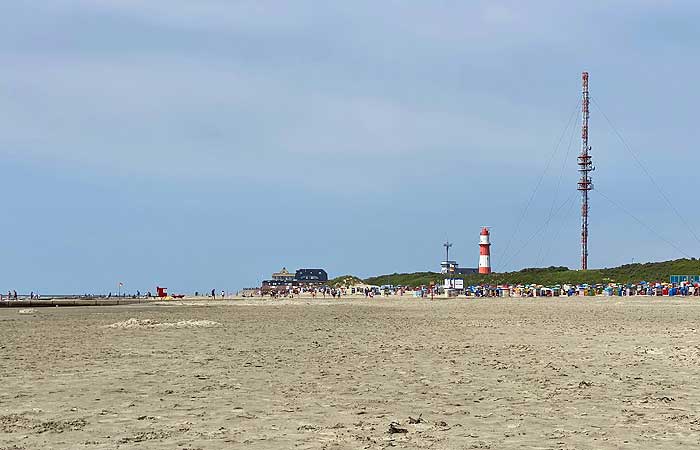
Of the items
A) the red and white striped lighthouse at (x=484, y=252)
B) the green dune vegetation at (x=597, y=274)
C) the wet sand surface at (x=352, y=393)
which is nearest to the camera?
the wet sand surface at (x=352, y=393)

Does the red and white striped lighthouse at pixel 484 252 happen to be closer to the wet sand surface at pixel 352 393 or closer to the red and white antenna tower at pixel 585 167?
the red and white antenna tower at pixel 585 167

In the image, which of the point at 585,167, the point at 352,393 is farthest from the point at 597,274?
the point at 352,393

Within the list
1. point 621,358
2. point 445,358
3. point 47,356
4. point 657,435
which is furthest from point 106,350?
point 657,435

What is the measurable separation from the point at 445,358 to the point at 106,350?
891 centimetres

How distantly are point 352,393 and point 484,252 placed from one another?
12062 cm

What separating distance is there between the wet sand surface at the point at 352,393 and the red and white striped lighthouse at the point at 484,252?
103 m

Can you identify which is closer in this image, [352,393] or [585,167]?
[352,393]

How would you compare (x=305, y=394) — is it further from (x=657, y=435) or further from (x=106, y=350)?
(x=106, y=350)

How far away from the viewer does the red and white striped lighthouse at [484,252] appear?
126m

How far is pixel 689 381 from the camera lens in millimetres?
13922

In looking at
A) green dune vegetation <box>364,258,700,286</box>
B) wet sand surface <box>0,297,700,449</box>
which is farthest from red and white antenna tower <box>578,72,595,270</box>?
wet sand surface <box>0,297,700,449</box>

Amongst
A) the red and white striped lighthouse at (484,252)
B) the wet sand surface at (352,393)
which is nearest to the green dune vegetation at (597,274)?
the red and white striped lighthouse at (484,252)

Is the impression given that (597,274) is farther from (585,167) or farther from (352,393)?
(352,393)

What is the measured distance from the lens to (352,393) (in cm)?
1279
